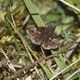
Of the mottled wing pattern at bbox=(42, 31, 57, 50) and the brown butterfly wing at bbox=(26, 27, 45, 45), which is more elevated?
the brown butterfly wing at bbox=(26, 27, 45, 45)

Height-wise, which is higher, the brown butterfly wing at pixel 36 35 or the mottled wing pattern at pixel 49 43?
the brown butterfly wing at pixel 36 35

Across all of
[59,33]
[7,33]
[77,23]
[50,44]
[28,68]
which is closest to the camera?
[28,68]

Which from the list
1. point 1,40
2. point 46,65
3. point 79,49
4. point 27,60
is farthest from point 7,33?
point 79,49

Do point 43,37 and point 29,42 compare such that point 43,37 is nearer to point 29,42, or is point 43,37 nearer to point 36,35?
point 36,35

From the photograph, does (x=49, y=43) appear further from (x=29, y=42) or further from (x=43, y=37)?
(x=29, y=42)

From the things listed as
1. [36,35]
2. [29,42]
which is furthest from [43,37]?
[29,42]

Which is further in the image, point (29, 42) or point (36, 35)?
point (29, 42)

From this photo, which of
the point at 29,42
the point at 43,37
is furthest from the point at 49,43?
the point at 29,42

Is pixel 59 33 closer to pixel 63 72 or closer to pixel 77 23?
pixel 77 23
